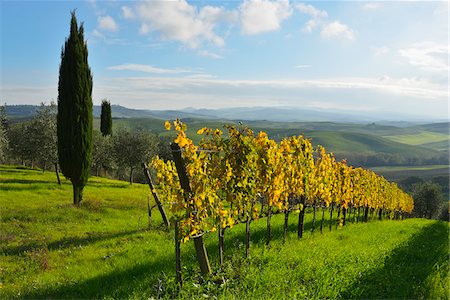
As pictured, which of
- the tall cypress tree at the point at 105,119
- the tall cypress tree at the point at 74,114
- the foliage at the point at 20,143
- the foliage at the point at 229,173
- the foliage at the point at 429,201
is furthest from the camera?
the foliage at the point at 429,201

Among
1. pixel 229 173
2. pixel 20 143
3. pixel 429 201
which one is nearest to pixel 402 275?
pixel 229 173

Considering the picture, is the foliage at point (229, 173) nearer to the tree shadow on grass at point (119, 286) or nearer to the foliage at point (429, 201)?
the tree shadow on grass at point (119, 286)

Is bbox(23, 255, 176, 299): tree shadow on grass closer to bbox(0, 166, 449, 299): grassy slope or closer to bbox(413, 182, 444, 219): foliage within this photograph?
bbox(0, 166, 449, 299): grassy slope

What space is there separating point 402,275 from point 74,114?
23.1m

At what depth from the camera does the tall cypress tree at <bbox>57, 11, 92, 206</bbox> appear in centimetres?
2520

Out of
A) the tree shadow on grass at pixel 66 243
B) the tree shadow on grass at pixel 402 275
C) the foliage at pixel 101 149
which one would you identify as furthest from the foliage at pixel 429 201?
the tree shadow on grass at pixel 66 243

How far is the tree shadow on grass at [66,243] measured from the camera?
48.8 ft

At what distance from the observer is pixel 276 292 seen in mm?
8305

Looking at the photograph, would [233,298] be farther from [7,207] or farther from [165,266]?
[7,207]

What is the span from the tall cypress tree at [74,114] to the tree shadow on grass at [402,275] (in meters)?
21.3

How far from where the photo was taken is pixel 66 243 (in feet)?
52.3

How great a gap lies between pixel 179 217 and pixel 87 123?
Answer: 20.0 meters

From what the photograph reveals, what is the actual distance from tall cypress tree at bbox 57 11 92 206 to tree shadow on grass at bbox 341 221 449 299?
69.7ft

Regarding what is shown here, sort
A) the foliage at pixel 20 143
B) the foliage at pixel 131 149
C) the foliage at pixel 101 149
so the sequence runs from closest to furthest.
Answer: the foliage at pixel 131 149 < the foliage at pixel 101 149 < the foliage at pixel 20 143
